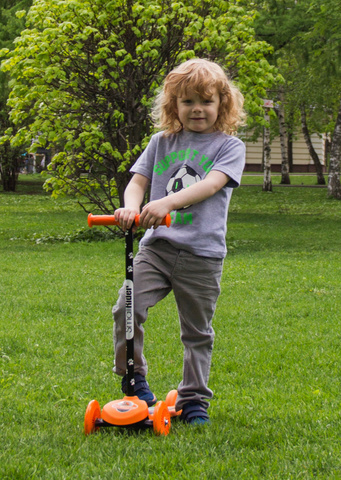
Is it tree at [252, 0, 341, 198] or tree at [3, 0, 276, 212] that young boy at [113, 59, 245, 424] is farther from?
tree at [252, 0, 341, 198]

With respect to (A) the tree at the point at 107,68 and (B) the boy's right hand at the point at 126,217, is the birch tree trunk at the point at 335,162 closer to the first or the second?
(A) the tree at the point at 107,68

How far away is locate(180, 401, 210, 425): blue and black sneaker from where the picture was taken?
3629 millimetres

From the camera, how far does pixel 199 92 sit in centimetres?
358

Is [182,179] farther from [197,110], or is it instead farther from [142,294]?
[142,294]

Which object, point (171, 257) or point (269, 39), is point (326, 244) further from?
point (171, 257)

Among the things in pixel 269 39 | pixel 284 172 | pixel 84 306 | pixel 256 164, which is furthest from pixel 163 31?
pixel 256 164

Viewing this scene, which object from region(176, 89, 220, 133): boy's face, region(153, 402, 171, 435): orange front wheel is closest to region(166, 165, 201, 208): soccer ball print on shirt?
region(176, 89, 220, 133): boy's face

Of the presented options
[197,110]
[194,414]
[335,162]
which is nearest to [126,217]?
[197,110]

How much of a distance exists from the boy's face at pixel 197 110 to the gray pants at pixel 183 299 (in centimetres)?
62

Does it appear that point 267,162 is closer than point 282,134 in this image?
Yes

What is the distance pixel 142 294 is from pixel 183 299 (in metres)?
0.24

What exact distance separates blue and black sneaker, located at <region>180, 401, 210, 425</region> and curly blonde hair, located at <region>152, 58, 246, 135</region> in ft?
4.64

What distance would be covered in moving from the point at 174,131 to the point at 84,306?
353 centimetres

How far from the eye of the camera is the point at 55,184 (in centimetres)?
1202
